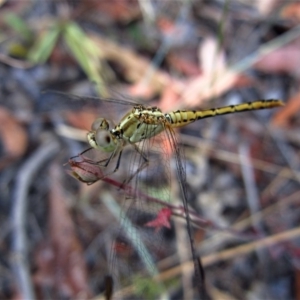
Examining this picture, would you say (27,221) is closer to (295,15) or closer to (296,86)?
(296,86)

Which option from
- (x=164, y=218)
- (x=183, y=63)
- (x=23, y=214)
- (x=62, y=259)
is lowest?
(x=164, y=218)

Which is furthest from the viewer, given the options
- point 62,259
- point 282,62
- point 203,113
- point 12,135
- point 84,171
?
point 282,62

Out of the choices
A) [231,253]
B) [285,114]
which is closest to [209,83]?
[285,114]

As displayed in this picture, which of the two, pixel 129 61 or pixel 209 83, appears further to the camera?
pixel 129 61

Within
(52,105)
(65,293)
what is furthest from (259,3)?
(65,293)

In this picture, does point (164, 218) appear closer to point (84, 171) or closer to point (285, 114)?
point (84, 171)

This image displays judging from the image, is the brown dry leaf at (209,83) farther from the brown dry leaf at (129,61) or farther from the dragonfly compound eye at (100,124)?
the dragonfly compound eye at (100,124)

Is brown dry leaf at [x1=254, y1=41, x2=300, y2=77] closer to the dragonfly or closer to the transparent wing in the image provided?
the dragonfly
